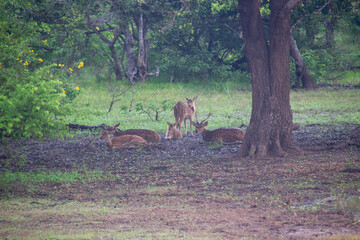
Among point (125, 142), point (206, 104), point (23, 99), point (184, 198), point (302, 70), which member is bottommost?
point (184, 198)

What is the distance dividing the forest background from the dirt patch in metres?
3.51

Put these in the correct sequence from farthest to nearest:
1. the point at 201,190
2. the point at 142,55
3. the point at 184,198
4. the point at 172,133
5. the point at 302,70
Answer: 1. the point at 142,55
2. the point at 302,70
3. the point at 172,133
4. the point at 201,190
5. the point at 184,198

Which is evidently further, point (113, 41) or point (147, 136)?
point (113, 41)

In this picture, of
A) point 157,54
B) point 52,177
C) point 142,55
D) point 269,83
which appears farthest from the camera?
point 157,54

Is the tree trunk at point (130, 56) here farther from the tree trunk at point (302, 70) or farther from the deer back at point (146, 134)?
the deer back at point (146, 134)

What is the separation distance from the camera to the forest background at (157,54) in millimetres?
16234

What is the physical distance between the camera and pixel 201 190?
815cm

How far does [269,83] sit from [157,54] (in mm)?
17202

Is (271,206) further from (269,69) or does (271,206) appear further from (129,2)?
(129,2)

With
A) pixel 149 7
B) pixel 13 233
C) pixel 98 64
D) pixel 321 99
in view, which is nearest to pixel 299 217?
pixel 13 233

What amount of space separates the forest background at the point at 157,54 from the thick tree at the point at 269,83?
10.4ft

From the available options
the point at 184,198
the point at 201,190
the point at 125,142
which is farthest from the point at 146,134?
Result: the point at 184,198

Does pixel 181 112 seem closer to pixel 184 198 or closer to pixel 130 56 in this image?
pixel 184 198

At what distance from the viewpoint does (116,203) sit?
7.46 m
